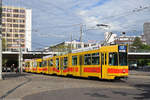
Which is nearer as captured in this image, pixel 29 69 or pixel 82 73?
pixel 82 73

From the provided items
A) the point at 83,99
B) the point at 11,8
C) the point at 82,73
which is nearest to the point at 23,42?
the point at 11,8

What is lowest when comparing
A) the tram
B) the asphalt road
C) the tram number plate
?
the asphalt road

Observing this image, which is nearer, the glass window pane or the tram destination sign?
the tram destination sign

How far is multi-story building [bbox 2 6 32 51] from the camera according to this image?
361 ft

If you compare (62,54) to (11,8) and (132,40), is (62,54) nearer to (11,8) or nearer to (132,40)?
(11,8)

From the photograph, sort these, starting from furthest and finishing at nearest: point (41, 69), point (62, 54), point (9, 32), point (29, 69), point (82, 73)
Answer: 1. point (9, 32)
2. point (29, 69)
3. point (41, 69)
4. point (62, 54)
5. point (82, 73)

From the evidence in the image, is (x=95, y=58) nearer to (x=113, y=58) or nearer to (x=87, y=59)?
(x=87, y=59)

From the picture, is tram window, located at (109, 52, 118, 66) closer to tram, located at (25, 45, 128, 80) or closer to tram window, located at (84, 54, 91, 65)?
tram, located at (25, 45, 128, 80)

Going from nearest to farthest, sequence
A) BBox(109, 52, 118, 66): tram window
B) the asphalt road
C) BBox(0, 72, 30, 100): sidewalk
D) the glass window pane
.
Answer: the asphalt road < BBox(0, 72, 30, 100): sidewalk < BBox(109, 52, 118, 66): tram window < the glass window pane

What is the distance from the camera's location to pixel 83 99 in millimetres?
9859

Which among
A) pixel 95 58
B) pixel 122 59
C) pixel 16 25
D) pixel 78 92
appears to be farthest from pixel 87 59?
pixel 16 25

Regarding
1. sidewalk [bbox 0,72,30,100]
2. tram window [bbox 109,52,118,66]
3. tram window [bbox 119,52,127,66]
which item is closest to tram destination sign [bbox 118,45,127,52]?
tram window [bbox 119,52,127,66]

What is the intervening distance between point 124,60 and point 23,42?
98.3 meters

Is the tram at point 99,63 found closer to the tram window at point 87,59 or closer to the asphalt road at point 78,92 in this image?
the tram window at point 87,59
